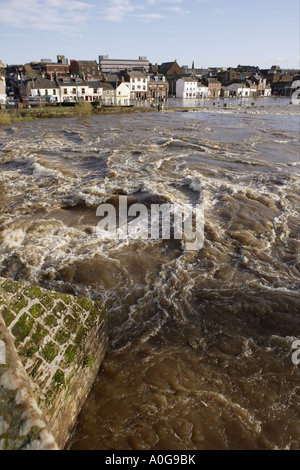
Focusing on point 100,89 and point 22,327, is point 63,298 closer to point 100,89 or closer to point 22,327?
point 22,327

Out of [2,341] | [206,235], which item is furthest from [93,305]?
[206,235]

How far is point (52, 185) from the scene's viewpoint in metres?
15.8

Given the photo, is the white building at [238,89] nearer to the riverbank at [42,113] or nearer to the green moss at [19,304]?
Answer: the riverbank at [42,113]

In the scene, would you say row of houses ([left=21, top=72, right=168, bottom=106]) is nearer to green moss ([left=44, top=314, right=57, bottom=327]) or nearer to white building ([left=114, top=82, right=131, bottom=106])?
white building ([left=114, top=82, right=131, bottom=106])

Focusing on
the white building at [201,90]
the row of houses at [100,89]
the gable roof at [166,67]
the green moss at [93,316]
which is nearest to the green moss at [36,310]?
the green moss at [93,316]

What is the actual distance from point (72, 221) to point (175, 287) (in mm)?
5758

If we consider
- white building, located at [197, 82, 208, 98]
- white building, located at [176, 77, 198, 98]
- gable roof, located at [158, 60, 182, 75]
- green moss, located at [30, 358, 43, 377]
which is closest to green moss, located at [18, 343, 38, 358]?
green moss, located at [30, 358, 43, 377]

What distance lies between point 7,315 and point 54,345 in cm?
80

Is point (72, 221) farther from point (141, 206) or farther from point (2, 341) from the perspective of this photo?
point (2, 341)

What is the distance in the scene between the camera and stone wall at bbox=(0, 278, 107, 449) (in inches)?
148

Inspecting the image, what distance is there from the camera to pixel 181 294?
743 cm

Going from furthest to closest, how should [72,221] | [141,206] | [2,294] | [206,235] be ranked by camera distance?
[141,206], [72,221], [206,235], [2,294]

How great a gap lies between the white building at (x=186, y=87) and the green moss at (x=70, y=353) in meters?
124

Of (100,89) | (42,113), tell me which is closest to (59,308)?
(42,113)
